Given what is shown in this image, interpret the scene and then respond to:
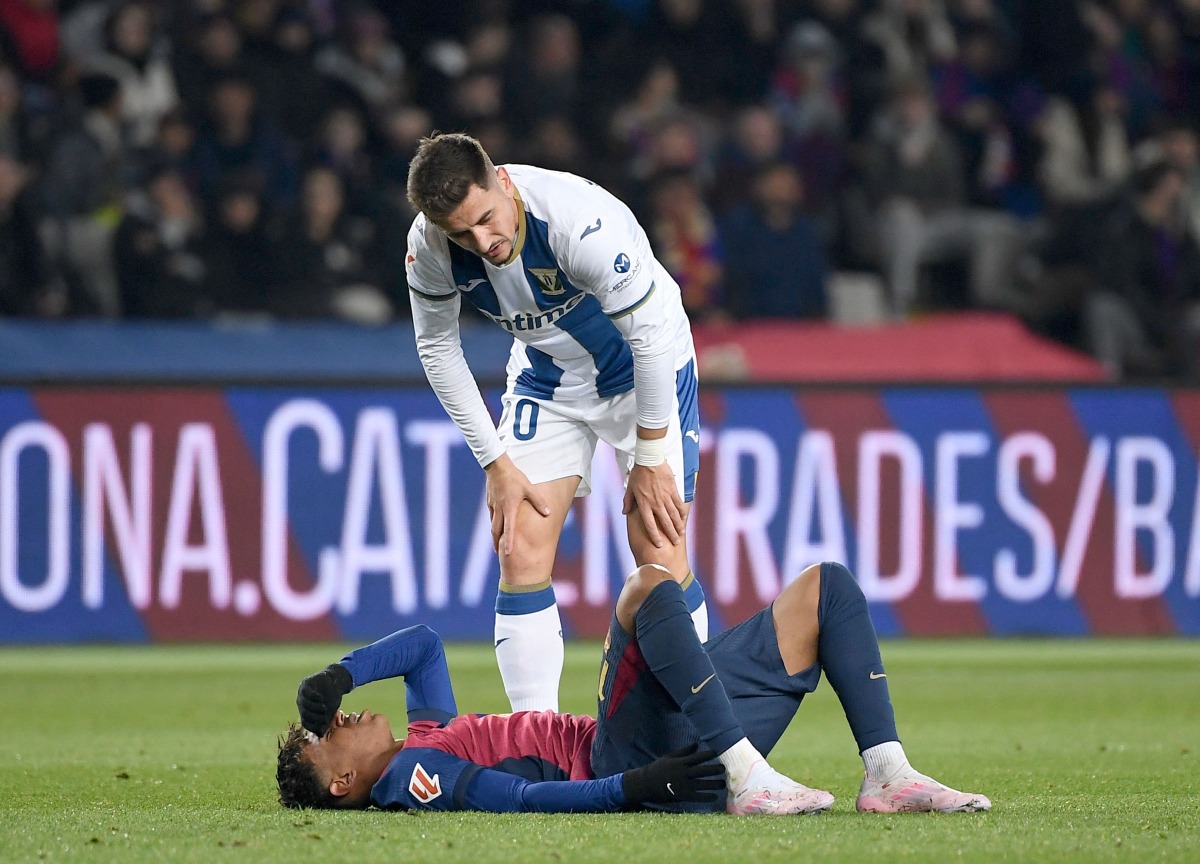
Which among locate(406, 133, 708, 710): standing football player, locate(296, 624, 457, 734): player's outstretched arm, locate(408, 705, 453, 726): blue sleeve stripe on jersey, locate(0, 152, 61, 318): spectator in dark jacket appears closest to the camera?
locate(296, 624, 457, 734): player's outstretched arm

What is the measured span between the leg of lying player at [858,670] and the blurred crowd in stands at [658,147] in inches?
300

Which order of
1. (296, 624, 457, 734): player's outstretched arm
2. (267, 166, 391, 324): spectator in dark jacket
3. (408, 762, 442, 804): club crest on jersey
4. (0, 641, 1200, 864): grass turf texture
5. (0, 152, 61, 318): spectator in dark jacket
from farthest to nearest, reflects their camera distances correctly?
(267, 166, 391, 324): spectator in dark jacket, (0, 152, 61, 318): spectator in dark jacket, (296, 624, 457, 734): player's outstretched arm, (408, 762, 442, 804): club crest on jersey, (0, 641, 1200, 864): grass turf texture

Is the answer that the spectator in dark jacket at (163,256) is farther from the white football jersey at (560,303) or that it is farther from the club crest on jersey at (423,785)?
the club crest on jersey at (423,785)

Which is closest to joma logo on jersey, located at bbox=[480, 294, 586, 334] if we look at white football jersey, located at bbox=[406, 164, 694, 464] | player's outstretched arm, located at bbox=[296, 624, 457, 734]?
white football jersey, located at bbox=[406, 164, 694, 464]

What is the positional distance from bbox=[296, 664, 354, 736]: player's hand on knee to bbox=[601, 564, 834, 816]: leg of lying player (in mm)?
791

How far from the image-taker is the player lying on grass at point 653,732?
437cm

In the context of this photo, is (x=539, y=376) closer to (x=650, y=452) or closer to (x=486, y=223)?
(x=650, y=452)

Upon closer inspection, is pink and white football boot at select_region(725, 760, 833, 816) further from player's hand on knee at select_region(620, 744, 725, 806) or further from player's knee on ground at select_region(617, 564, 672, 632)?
player's knee on ground at select_region(617, 564, 672, 632)

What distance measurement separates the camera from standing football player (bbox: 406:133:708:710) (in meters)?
5.30

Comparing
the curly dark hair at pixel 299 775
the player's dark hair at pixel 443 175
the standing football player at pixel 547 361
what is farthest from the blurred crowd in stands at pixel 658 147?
the curly dark hair at pixel 299 775

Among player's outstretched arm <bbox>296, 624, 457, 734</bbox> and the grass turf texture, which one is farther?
player's outstretched arm <bbox>296, 624, 457, 734</bbox>

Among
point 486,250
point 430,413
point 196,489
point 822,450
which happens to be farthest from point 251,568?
point 486,250

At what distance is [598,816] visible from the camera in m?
4.52

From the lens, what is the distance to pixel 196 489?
10.2 m
